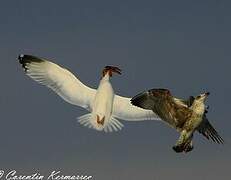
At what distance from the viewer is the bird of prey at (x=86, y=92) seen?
13.3 metres

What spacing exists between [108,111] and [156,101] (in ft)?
6.96

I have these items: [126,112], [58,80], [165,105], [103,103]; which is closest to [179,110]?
[165,105]

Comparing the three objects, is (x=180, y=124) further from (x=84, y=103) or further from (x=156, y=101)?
(x=84, y=103)

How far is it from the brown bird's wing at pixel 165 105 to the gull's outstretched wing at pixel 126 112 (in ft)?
7.34

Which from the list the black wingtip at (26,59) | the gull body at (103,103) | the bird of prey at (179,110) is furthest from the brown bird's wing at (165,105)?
the black wingtip at (26,59)

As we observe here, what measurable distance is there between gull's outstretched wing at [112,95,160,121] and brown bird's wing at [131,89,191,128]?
2.24 meters

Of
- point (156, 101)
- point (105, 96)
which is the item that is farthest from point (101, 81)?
point (156, 101)

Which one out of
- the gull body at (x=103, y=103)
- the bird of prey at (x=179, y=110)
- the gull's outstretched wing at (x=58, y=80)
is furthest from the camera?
the gull's outstretched wing at (x=58, y=80)

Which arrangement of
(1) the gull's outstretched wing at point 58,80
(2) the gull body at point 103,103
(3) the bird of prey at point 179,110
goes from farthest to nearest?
(1) the gull's outstretched wing at point 58,80 < (2) the gull body at point 103,103 < (3) the bird of prey at point 179,110

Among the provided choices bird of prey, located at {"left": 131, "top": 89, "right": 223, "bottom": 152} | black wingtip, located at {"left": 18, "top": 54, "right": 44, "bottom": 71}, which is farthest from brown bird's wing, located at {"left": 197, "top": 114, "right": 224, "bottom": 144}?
black wingtip, located at {"left": 18, "top": 54, "right": 44, "bottom": 71}

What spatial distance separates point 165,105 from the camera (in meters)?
11.3

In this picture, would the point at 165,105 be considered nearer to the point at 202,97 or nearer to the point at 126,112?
the point at 202,97

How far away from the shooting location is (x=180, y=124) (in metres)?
11.2

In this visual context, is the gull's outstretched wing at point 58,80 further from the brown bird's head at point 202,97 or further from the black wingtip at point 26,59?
the brown bird's head at point 202,97
